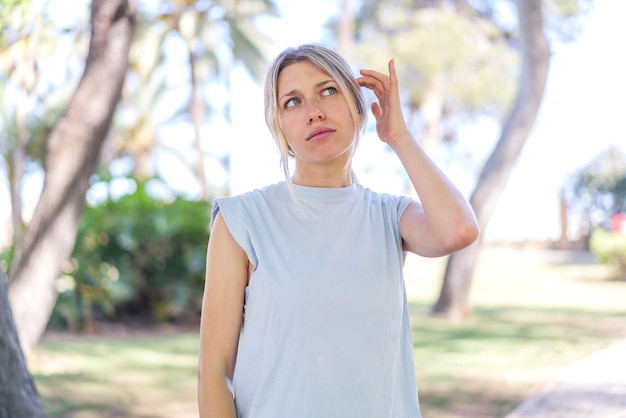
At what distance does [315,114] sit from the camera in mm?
2270

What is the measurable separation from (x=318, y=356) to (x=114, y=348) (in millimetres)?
8382

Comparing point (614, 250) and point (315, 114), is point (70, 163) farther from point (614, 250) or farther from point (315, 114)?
point (614, 250)

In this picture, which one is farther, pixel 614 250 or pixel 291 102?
pixel 614 250

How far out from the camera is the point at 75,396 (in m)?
6.97

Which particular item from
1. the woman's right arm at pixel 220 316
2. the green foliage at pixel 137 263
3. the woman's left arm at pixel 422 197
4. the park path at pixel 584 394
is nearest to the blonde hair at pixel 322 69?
the woman's left arm at pixel 422 197

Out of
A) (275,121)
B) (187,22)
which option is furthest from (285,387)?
(187,22)

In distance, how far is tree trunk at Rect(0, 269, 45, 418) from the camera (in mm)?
3039

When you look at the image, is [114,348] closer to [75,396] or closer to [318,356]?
[75,396]

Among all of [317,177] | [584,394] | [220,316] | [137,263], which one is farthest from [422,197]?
[137,263]

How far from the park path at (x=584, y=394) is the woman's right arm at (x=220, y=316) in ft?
15.6

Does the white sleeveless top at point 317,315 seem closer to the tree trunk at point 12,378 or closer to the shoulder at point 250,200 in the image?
the shoulder at point 250,200

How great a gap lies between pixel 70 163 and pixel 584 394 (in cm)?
456

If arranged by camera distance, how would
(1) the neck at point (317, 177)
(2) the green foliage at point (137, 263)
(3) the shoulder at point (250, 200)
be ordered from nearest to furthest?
1. (3) the shoulder at point (250, 200)
2. (1) the neck at point (317, 177)
3. (2) the green foliage at point (137, 263)

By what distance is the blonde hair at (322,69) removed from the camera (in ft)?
7.54
